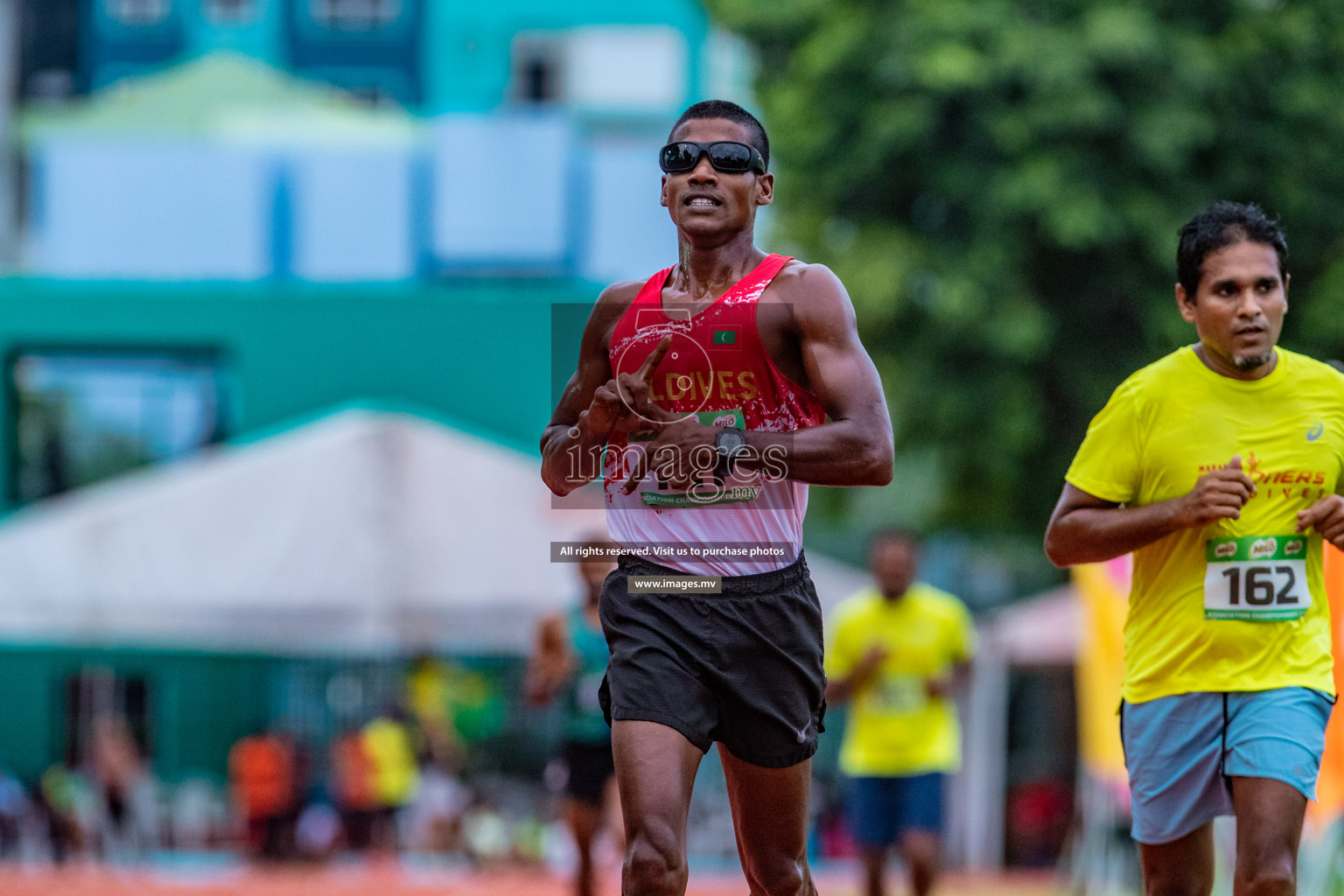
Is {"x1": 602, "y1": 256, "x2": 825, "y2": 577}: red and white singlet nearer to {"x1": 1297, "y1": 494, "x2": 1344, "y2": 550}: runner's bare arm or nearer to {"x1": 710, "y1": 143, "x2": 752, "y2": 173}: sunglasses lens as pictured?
{"x1": 710, "y1": 143, "x2": 752, "y2": 173}: sunglasses lens

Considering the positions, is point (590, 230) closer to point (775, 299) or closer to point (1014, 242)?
point (1014, 242)

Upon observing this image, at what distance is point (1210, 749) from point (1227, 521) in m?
0.60

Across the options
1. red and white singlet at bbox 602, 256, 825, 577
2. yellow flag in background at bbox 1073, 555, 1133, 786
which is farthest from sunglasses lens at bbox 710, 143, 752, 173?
yellow flag in background at bbox 1073, 555, 1133, 786

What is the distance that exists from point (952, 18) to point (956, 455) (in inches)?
156

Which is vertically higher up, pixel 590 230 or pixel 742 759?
pixel 590 230

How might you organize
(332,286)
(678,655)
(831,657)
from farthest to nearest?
(332,286), (831,657), (678,655)

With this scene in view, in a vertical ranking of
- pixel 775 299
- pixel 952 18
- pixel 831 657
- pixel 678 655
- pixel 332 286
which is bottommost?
pixel 831 657

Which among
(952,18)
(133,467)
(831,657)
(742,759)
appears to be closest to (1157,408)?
(742,759)

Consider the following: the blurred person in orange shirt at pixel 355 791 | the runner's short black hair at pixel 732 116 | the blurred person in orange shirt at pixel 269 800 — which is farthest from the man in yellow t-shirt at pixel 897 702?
the blurred person in orange shirt at pixel 269 800

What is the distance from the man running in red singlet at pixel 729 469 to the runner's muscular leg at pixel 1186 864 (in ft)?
3.24

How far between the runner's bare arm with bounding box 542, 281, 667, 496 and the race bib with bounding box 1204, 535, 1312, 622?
1.59 metres

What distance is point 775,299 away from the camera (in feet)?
13.9

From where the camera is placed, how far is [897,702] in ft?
28.2

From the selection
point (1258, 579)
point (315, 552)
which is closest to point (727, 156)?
point (1258, 579)
